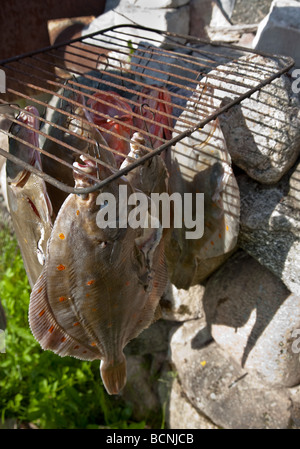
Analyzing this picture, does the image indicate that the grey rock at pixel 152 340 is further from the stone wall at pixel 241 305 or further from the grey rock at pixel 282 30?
the grey rock at pixel 282 30

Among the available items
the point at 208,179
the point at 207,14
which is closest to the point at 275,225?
the point at 208,179

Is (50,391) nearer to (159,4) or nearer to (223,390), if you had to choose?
(223,390)

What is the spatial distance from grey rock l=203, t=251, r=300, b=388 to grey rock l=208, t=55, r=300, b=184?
0.60m

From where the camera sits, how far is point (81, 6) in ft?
12.4

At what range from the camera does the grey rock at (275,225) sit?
2268 millimetres

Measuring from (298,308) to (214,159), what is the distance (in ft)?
3.15

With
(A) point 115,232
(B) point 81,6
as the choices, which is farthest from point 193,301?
(B) point 81,6

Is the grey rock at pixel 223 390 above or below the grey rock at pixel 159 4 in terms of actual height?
below

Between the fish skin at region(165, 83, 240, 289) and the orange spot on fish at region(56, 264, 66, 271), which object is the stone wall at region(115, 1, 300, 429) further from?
the orange spot on fish at region(56, 264, 66, 271)

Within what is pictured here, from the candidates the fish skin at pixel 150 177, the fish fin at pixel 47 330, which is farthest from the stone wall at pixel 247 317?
the fish fin at pixel 47 330

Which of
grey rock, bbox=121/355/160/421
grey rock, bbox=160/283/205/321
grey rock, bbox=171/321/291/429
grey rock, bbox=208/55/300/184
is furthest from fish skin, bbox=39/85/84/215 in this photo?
grey rock, bbox=121/355/160/421

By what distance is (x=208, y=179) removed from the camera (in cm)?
211

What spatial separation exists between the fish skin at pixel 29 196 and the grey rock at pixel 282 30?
4.35ft

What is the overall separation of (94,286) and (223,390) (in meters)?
1.44
